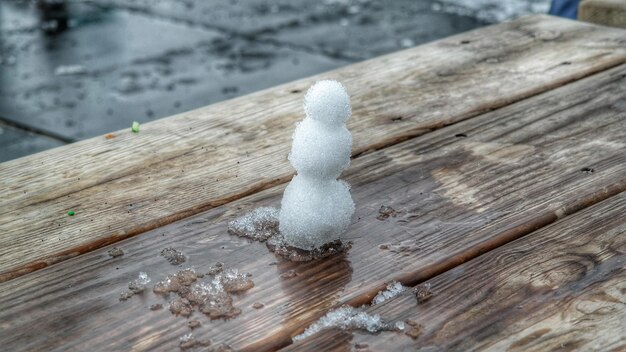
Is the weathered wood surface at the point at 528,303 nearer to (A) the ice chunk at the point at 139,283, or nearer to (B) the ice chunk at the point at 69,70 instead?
(A) the ice chunk at the point at 139,283

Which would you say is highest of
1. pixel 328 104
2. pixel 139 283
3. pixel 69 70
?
pixel 328 104

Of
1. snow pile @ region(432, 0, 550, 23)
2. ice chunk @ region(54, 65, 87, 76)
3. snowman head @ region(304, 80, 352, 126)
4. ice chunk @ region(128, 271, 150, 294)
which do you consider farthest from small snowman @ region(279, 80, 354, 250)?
snow pile @ region(432, 0, 550, 23)

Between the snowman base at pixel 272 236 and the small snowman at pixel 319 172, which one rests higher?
the small snowman at pixel 319 172

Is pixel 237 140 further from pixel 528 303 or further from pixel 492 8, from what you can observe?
pixel 492 8

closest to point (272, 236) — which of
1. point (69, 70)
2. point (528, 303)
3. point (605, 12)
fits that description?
point (528, 303)

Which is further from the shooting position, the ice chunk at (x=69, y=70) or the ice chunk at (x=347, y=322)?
the ice chunk at (x=69, y=70)

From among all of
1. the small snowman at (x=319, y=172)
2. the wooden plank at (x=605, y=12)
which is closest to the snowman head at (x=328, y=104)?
the small snowman at (x=319, y=172)

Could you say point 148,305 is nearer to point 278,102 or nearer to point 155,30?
point 278,102

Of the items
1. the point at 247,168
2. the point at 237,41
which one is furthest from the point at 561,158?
the point at 237,41

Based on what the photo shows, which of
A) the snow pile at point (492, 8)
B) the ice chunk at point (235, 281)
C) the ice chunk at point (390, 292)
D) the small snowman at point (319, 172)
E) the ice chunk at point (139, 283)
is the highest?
the small snowman at point (319, 172)
